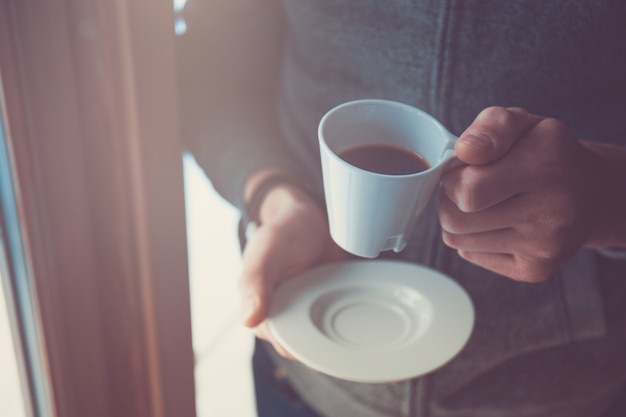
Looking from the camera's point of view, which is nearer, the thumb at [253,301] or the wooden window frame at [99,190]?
the thumb at [253,301]

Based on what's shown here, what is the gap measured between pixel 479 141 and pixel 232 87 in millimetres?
502

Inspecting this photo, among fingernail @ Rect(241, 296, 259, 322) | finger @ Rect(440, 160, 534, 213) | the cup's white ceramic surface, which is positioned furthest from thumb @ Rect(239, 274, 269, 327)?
finger @ Rect(440, 160, 534, 213)

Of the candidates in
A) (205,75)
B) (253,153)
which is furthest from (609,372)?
(205,75)

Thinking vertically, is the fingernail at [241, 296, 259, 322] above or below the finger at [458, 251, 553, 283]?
below

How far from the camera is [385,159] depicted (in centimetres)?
49

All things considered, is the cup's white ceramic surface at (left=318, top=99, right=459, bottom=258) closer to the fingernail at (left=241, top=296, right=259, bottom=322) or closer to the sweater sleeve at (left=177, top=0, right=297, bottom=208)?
the fingernail at (left=241, top=296, right=259, bottom=322)

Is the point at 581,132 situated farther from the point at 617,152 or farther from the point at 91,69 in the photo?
the point at 91,69

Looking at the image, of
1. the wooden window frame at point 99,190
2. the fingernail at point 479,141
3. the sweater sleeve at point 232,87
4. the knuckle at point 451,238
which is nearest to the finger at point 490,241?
the knuckle at point 451,238

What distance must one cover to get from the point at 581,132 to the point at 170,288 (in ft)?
2.29

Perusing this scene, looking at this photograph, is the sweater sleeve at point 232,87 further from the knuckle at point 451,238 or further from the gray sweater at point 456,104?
the knuckle at point 451,238

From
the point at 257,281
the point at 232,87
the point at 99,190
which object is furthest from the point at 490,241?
the point at 99,190

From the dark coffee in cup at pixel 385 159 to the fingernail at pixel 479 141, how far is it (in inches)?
2.3

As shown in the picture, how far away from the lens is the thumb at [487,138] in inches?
16.9

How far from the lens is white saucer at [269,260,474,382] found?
1.96 ft
